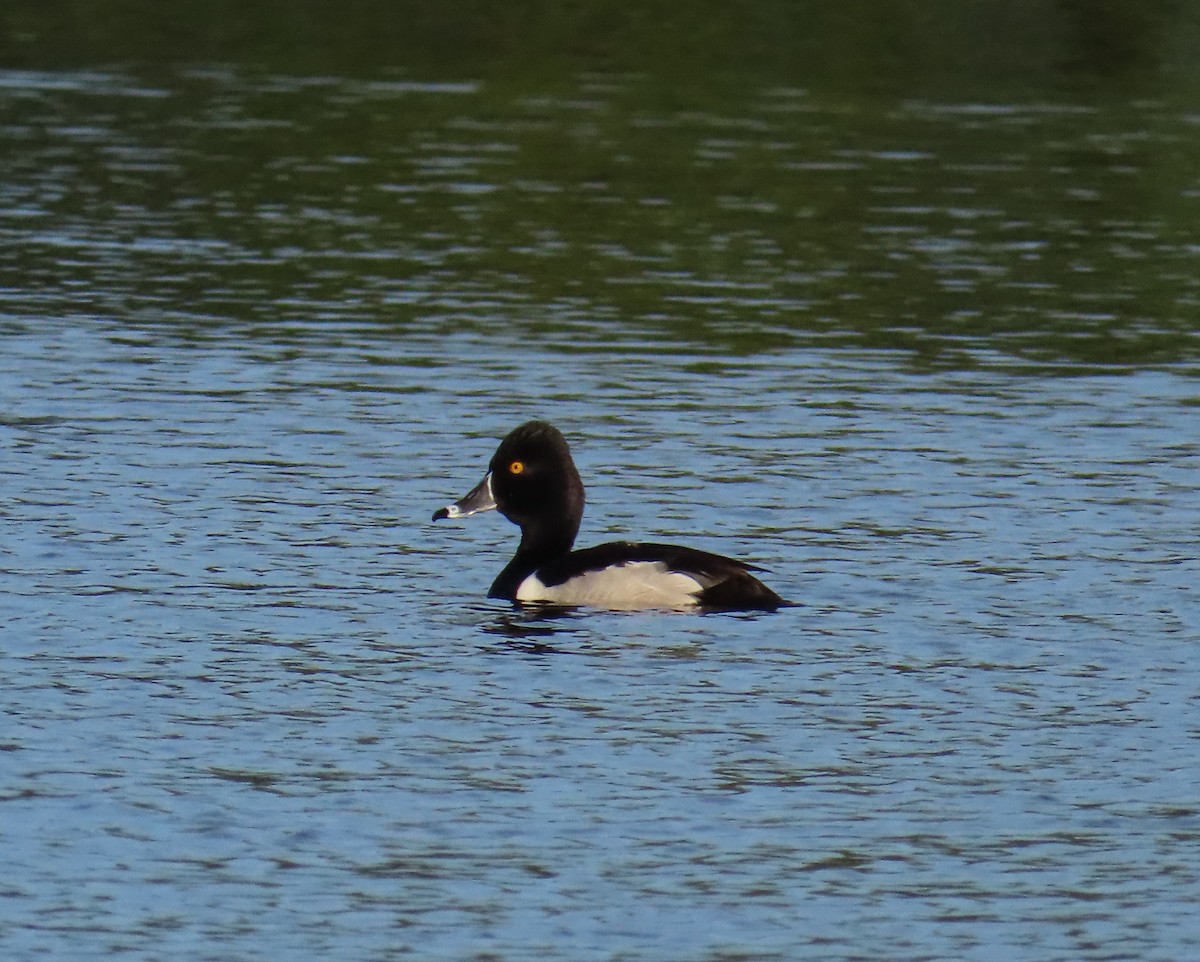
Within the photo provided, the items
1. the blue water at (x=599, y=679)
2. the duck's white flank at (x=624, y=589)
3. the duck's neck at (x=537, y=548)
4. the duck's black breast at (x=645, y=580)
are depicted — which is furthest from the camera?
the duck's neck at (x=537, y=548)

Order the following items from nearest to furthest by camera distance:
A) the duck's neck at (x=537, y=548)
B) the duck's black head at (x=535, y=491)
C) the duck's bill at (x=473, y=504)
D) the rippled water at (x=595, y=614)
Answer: the rippled water at (x=595, y=614), the duck's neck at (x=537, y=548), the duck's black head at (x=535, y=491), the duck's bill at (x=473, y=504)

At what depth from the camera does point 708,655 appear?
1383 cm

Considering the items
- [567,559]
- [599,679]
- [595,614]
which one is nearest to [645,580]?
[595,614]

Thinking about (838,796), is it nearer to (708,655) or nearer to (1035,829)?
(1035,829)

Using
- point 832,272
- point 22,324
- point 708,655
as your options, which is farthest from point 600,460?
point 832,272

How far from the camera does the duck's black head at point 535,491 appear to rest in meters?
15.9

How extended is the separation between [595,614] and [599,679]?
1.86 meters

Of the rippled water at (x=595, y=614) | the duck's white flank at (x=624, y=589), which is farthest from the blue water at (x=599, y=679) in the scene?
the duck's white flank at (x=624, y=589)

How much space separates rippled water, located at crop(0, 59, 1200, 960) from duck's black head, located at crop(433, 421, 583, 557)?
0.51 m

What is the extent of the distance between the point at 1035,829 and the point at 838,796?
0.85 m

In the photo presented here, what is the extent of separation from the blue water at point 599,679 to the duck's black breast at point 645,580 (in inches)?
8.4

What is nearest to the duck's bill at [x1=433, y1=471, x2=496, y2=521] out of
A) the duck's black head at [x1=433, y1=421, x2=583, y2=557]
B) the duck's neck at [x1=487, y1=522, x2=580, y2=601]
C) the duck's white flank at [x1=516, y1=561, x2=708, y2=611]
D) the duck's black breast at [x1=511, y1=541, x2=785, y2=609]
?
the duck's black head at [x1=433, y1=421, x2=583, y2=557]

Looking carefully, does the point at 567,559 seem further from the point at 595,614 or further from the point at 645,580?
the point at 645,580

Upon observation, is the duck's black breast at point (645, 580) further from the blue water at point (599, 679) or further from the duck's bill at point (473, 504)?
the duck's bill at point (473, 504)
